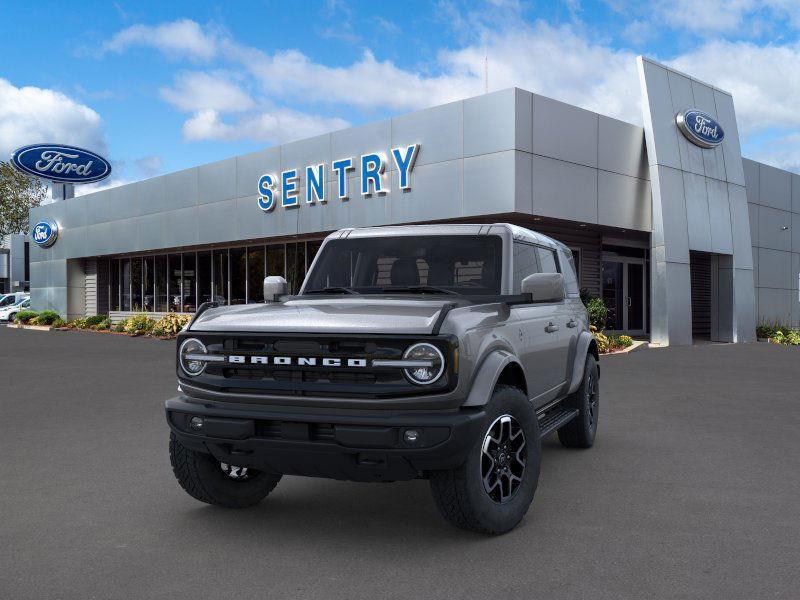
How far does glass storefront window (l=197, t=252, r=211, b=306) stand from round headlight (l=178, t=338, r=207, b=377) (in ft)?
81.4

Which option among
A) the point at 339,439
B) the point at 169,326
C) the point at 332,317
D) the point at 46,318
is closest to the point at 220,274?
the point at 169,326

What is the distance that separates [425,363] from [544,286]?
1232mm

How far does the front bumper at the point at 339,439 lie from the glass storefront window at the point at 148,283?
29.4 m

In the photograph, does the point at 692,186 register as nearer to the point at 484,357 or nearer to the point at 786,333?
the point at 786,333

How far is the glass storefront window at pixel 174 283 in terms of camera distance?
30406 millimetres

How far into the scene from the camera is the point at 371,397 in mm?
4031

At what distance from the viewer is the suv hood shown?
4074 millimetres

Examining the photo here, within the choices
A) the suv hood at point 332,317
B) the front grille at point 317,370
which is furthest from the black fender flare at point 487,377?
the suv hood at point 332,317

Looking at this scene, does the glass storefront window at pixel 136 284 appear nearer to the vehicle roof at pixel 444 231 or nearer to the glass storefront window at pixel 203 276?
the glass storefront window at pixel 203 276

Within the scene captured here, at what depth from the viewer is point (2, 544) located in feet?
14.1

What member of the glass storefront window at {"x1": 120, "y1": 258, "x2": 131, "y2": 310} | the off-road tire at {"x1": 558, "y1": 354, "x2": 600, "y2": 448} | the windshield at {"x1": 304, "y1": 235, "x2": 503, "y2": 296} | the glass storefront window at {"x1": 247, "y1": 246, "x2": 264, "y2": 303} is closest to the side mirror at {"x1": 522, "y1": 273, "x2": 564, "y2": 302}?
the windshield at {"x1": 304, "y1": 235, "x2": 503, "y2": 296}

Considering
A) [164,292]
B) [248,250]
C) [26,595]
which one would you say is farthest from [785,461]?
[164,292]

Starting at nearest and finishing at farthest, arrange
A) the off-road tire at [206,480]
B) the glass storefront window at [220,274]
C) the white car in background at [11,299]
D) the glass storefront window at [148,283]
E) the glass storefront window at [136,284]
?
the off-road tire at [206,480] → the glass storefront window at [220,274] → the glass storefront window at [148,283] → the glass storefront window at [136,284] → the white car in background at [11,299]

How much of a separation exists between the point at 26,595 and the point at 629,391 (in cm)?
907
